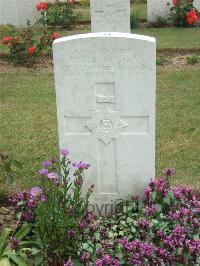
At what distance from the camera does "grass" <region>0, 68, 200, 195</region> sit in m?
5.53

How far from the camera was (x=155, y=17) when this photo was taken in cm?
1395

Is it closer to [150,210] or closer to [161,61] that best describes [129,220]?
[150,210]

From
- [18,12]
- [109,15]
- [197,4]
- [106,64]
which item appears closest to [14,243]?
[106,64]

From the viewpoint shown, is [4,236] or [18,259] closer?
[18,259]

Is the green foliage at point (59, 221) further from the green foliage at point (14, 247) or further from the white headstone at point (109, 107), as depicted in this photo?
the white headstone at point (109, 107)

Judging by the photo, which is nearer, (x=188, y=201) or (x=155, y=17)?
(x=188, y=201)

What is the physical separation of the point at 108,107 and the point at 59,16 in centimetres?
1005

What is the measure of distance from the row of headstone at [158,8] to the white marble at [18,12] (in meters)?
2.91

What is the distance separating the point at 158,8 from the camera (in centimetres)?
1387

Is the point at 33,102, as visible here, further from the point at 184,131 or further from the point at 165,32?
the point at 165,32

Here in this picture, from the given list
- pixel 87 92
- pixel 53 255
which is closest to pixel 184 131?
pixel 87 92

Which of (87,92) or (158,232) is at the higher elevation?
(87,92)

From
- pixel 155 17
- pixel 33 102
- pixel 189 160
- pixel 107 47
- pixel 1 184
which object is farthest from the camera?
pixel 155 17

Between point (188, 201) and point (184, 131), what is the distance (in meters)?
2.36
